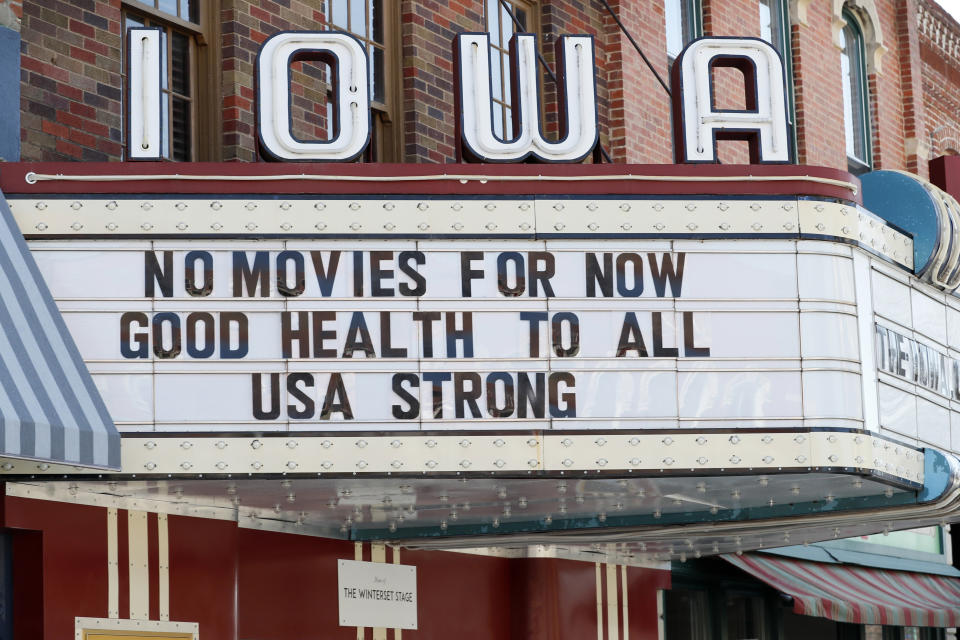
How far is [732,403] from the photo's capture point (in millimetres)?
9961

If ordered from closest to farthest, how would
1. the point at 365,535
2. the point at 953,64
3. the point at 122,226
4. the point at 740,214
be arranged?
1. the point at 122,226
2. the point at 740,214
3. the point at 365,535
4. the point at 953,64

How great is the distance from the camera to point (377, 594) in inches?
503

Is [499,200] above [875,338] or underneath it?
above

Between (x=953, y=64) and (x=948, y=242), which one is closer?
(x=948, y=242)

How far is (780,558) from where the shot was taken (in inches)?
655

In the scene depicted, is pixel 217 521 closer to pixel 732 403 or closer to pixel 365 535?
pixel 365 535

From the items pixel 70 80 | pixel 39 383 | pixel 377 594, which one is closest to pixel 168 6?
pixel 70 80

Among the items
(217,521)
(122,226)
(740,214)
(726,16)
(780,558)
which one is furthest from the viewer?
(726,16)

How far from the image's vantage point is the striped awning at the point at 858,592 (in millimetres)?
15539

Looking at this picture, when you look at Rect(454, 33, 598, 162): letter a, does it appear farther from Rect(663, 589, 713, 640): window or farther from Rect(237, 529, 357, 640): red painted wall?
Rect(663, 589, 713, 640): window

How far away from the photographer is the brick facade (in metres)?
10.9

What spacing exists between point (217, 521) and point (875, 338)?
4.38 meters

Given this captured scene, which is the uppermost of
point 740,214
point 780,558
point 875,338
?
point 740,214

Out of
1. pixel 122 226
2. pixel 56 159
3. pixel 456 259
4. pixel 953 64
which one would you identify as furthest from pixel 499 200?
pixel 953 64
